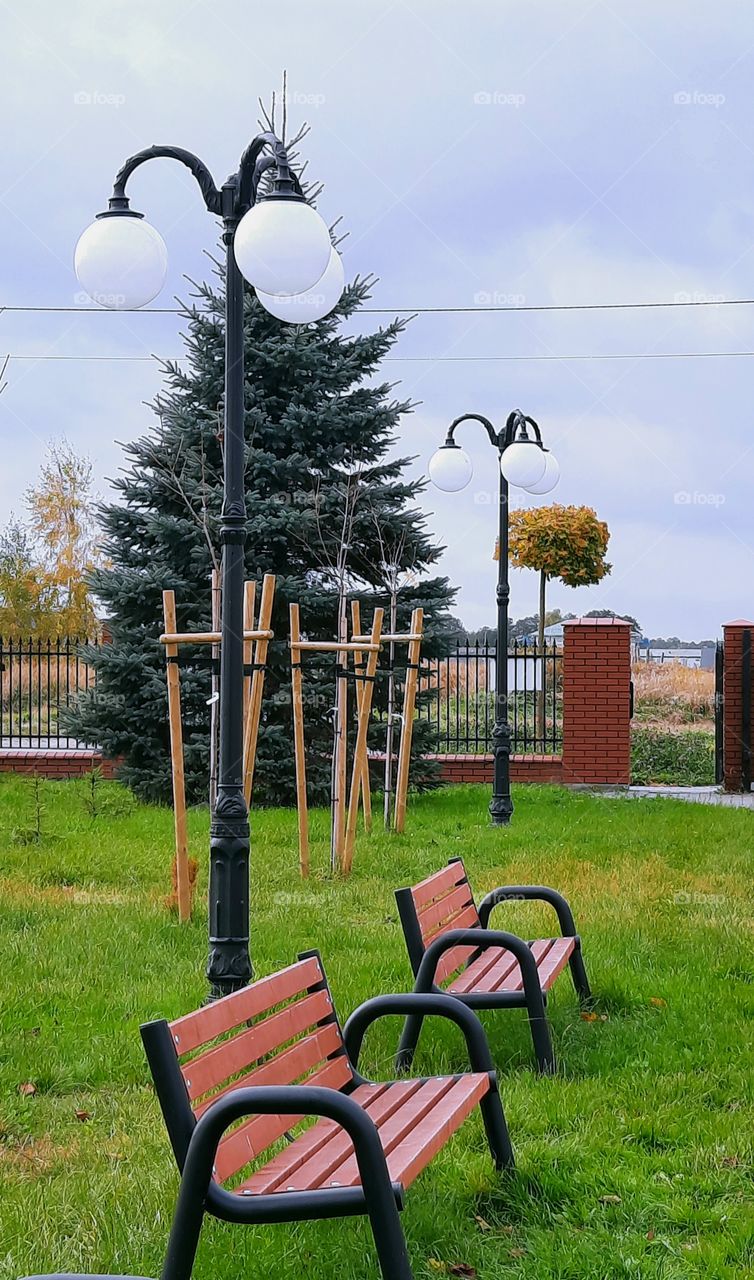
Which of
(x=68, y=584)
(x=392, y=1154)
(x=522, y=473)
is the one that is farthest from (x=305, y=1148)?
(x=68, y=584)

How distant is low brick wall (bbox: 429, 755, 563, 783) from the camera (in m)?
18.2

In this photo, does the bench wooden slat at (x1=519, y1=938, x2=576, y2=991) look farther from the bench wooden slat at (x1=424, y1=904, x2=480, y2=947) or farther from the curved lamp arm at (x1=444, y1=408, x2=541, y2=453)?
the curved lamp arm at (x1=444, y1=408, x2=541, y2=453)

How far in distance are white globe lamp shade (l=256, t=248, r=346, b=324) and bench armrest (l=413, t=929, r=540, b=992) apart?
2.73 metres

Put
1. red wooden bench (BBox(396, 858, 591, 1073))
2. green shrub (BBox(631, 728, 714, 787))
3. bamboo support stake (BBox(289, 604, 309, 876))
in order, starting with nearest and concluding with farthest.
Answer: red wooden bench (BBox(396, 858, 591, 1073)) → bamboo support stake (BBox(289, 604, 309, 876)) → green shrub (BBox(631, 728, 714, 787))

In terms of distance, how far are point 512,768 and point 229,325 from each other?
1262 centimetres

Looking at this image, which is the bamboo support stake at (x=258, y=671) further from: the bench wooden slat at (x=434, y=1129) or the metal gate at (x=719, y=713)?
the metal gate at (x=719, y=713)

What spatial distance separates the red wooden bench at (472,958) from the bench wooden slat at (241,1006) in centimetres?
87

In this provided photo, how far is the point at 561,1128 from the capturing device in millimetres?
4559

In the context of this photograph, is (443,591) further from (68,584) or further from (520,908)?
(68,584)

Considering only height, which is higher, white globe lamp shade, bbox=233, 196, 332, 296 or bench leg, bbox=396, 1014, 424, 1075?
white globe lamp shade, bbox=233, 196, 332, 296

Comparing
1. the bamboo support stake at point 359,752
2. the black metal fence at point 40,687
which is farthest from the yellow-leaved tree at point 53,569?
the bamboo support stake at point 359,752

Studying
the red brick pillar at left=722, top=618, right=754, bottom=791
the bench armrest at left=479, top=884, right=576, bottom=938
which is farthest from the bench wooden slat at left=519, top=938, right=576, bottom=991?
the red brick pillar at left=722, top=618, right=754, bottom=791

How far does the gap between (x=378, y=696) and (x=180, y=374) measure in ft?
14.9

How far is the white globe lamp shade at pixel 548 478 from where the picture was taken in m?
12.6
